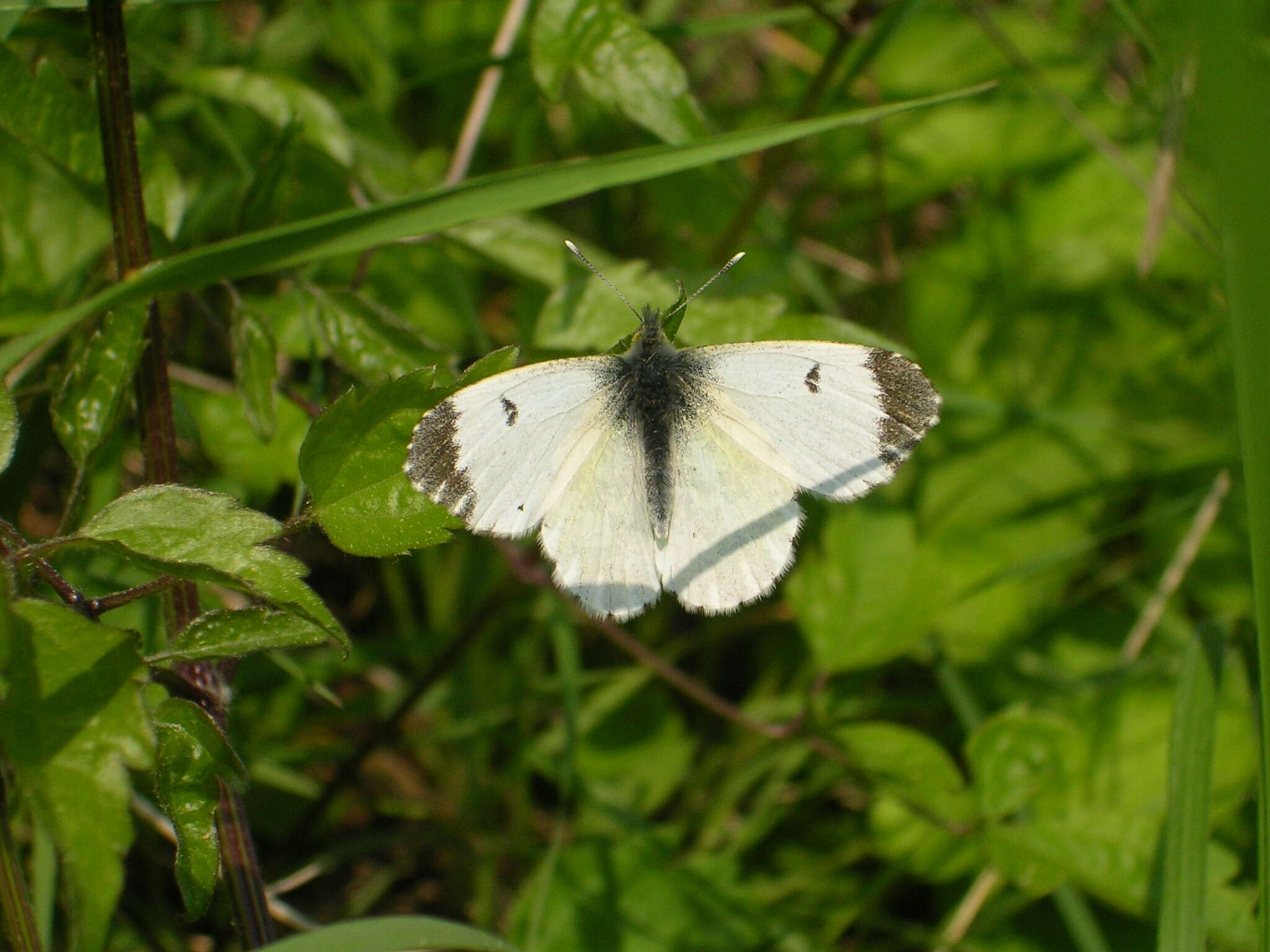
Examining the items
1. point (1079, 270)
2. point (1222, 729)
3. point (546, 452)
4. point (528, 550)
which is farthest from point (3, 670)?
point (1079, 270)

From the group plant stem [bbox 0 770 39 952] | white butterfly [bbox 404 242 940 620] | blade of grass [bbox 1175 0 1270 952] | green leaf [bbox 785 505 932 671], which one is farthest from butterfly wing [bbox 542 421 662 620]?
blade of grass [bbox 1175 0 1270 952]

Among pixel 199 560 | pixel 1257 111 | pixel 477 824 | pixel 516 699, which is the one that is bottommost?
pixel 477 824

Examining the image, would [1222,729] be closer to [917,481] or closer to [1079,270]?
[917,481]

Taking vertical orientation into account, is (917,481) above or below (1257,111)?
below

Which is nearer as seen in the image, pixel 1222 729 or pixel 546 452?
pixel 546 452

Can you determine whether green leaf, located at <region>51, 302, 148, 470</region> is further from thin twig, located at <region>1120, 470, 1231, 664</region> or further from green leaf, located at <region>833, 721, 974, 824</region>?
thin twig, located at <region>1120, 470, 1231, 664</region>

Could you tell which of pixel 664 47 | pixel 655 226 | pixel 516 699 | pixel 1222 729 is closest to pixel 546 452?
pixel 664 47

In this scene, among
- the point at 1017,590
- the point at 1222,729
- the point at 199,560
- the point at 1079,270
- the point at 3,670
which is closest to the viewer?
the point at 3,670

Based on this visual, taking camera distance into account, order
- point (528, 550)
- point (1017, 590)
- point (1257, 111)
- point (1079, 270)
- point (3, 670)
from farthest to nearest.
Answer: point (1079, 270)
point (1017, 590)
point (528, 550)
point (3, 670)
point (1257, 111)
